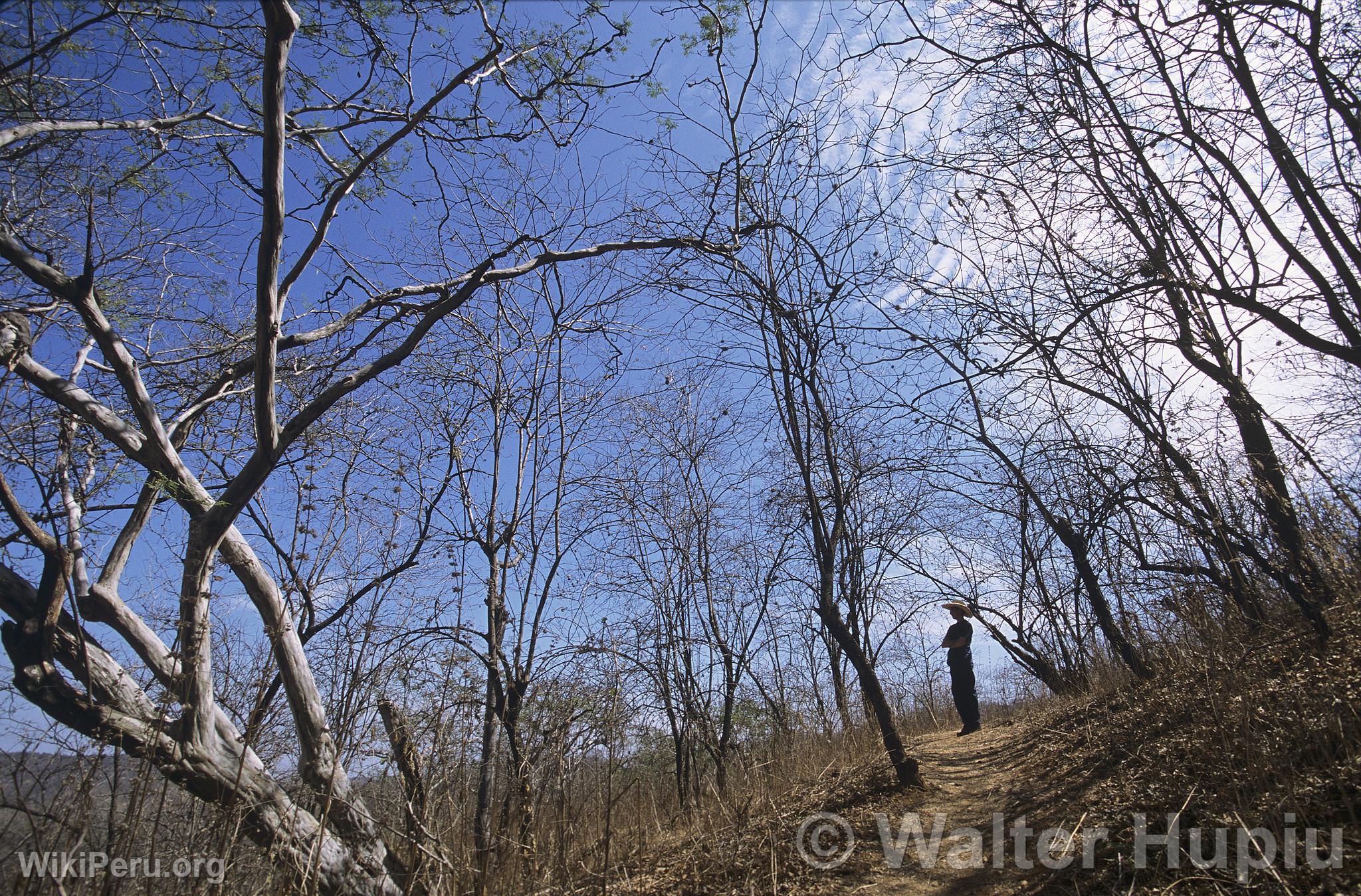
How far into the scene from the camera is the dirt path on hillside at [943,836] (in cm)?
329

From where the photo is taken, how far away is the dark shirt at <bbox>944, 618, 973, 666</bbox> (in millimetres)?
8719

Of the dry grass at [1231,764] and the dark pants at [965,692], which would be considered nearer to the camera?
the dry grass at [1231,764]

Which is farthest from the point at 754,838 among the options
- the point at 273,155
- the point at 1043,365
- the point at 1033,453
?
the point at 1033,453

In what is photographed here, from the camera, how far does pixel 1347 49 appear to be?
4215 mm

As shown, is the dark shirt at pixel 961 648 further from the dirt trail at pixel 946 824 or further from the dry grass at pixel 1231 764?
the dry grass at pixel 1231 764

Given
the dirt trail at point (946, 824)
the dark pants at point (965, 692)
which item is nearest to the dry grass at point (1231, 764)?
the dirt trail at point (946, 824)

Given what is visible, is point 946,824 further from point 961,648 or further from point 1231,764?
point 961,648

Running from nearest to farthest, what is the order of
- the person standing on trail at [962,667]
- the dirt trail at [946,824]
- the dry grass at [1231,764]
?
the dry grass at [1231,764]
the dirt trail at [946,824]
the person standing on trail at [962,667]

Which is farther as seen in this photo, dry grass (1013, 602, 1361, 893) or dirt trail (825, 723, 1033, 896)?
dirt trail (825, 723, 1033, 896)

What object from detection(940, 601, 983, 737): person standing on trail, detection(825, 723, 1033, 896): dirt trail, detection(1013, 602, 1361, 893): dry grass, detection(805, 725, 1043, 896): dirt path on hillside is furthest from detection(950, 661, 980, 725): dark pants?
detection(1013, 602, 1361, 893): dry grass

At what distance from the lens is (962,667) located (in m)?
8.68

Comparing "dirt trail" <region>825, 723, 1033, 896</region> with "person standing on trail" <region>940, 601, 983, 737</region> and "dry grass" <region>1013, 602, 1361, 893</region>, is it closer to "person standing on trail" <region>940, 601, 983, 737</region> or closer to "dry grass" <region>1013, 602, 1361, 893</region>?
"dry grass" <region>1013, 602, 1361, 893</region>

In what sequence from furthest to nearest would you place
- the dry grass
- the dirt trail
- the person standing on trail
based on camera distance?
the person standing on trail, the dirt trail, the dry grass

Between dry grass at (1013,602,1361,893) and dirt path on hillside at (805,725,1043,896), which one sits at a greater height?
dry grass at (1013,602,1361,893)
